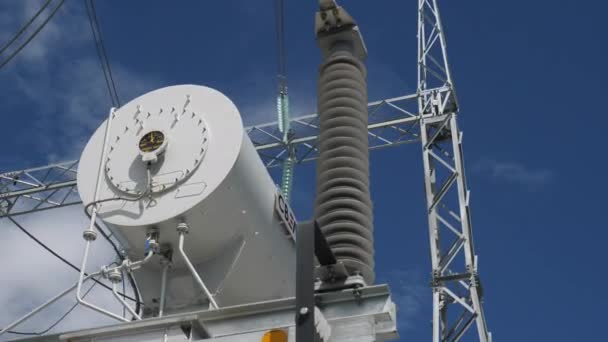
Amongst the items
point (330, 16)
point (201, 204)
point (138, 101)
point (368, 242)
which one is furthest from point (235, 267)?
point (330, 16)

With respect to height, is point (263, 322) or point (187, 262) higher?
point (187, 262)

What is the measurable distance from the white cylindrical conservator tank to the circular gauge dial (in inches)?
0.5

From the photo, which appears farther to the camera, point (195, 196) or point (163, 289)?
point (163, 289)

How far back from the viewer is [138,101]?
986 cm

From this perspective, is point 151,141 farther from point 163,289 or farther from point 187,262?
point 163,289

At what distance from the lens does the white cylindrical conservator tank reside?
8.68 metres

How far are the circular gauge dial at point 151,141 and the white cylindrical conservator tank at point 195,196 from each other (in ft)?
0.04

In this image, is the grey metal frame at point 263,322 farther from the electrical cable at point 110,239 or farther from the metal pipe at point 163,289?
the electrical cable at point 110,239

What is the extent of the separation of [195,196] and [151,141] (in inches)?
37.4

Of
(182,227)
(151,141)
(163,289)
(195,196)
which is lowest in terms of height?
(163,289)

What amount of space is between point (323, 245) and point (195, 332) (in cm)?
130

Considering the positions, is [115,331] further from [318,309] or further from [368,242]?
[368,242]

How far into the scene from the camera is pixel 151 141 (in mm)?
9172

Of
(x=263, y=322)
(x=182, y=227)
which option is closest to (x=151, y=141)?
(x=182, y=227)
